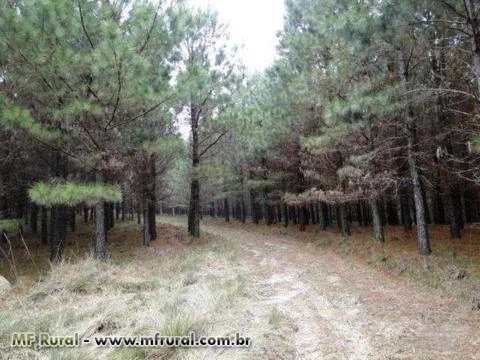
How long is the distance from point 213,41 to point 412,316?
14778 mm

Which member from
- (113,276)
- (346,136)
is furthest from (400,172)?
(113,276)

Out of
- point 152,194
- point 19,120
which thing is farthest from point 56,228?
point 19,120

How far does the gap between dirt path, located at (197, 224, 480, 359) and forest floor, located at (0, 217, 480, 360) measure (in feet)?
0.06

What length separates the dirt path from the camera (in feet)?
15.8

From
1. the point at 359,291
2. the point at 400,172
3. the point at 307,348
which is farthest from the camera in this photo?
the point at 400,172

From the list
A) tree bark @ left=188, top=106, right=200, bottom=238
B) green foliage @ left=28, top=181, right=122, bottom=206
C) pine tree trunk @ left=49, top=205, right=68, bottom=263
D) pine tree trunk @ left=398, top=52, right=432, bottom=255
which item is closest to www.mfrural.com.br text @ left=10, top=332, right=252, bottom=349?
green foliage @ left=28, top=181, right=122, bottom=206

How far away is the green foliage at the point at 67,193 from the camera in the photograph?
303 inches

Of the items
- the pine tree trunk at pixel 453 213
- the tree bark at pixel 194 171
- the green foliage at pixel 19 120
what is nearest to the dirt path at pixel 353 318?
the pine tree trunk at pixel 453 213

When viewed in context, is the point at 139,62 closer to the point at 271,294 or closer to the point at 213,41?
the point at 271,294

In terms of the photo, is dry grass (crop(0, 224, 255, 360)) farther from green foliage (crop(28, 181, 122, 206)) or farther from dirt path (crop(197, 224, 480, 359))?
green foliage (crop(28, 181, 122, 206))

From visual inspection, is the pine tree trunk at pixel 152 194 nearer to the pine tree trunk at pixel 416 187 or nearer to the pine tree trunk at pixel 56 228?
the pine tree trunk at pixel 56 228

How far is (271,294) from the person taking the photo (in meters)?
7.89

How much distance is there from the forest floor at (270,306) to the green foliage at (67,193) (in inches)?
60.0

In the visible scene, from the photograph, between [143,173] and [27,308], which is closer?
[27,308]
